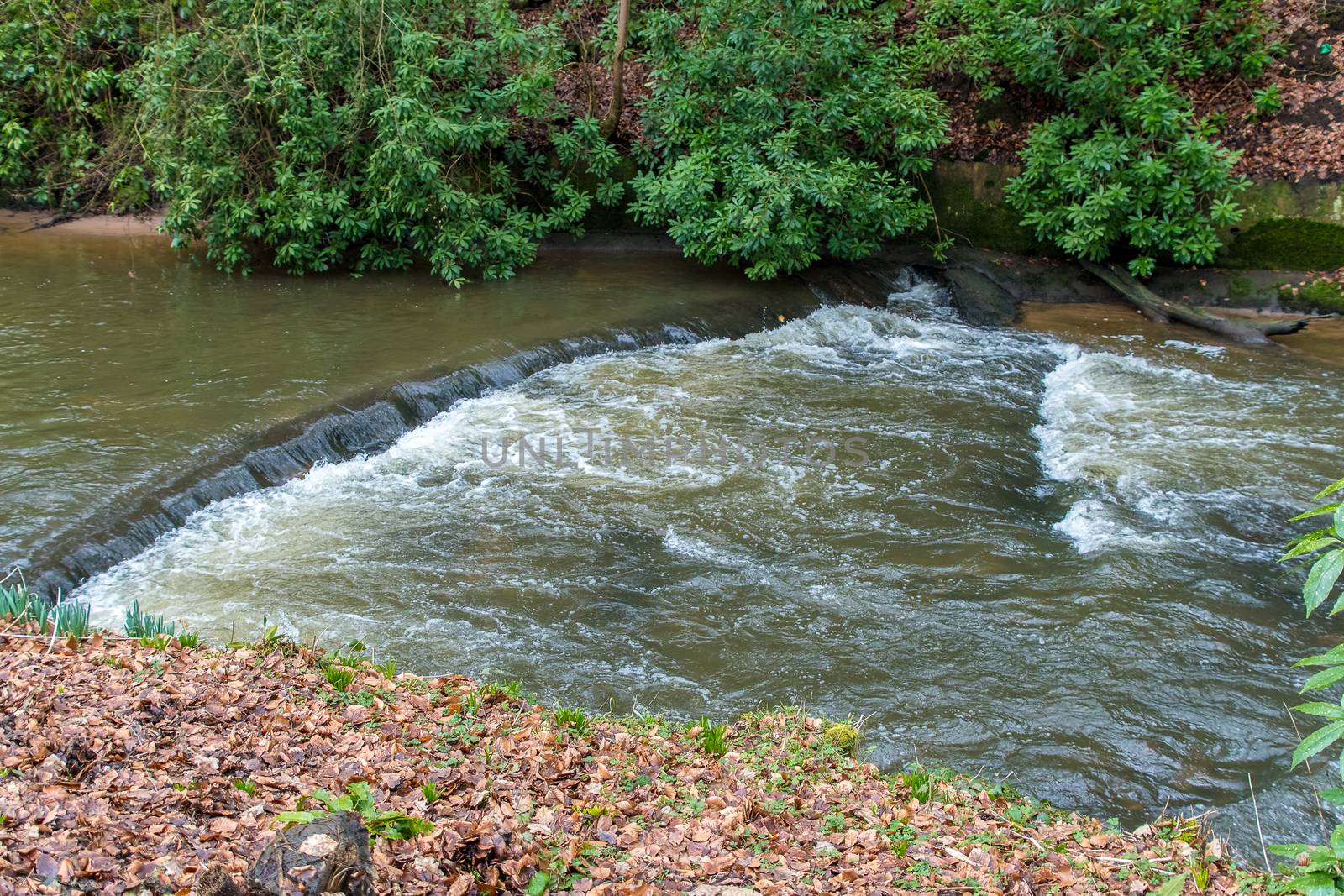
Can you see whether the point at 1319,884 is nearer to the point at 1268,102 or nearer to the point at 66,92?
the point at 1268,102

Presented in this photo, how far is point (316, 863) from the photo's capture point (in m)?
2.66

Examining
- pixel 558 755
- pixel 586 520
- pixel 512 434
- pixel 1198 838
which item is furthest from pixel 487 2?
pixel 1198 838

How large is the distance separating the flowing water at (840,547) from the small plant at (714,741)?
0.80 meters

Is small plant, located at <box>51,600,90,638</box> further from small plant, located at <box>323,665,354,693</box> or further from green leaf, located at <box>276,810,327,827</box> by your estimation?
green leaf, located at <box>276,810,327,827</box>

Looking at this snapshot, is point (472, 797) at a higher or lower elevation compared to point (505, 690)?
higher

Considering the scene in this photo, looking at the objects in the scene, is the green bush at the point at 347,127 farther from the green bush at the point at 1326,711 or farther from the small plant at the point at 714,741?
the green bush at the point at 1326,711

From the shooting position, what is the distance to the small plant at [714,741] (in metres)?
4.65

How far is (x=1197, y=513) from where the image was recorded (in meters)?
7.85

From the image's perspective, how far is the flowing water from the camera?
568 cm

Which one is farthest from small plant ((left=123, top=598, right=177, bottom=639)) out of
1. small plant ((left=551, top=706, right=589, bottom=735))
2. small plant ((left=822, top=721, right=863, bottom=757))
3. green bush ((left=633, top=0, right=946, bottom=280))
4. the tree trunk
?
the tree trunk

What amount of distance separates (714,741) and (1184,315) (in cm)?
1020

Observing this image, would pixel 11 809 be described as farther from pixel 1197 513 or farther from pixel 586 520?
pixel 1197 513

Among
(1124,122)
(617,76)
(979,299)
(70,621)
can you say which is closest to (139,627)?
(70,621)

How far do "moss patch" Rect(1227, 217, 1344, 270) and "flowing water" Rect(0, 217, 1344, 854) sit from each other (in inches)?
69.8
